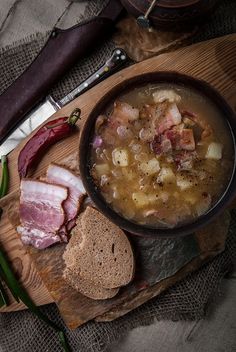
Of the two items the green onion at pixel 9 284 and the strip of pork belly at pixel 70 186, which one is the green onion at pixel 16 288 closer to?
the green onion at pixel 9 284

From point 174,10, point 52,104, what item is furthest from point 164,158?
point 52,104

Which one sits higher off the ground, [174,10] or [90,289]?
[174,10]

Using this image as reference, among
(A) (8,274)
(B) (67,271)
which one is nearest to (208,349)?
(B) (67,271)

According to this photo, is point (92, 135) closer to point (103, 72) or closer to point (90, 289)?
point (103, 72)

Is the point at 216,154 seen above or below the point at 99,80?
below

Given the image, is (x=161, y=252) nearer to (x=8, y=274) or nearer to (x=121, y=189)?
(x=121, y=189)

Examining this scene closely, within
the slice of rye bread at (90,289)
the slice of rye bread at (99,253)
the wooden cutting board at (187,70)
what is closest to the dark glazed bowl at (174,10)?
the wooden cutting board at (187,70)

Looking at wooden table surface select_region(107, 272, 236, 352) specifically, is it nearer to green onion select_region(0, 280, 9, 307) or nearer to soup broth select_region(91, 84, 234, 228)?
green onion select_region(0, 280, 9, 307)
